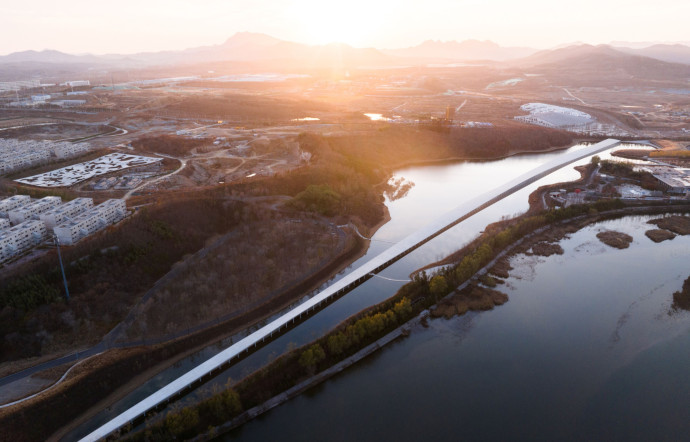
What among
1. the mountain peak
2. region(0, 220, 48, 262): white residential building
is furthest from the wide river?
the mountain peak

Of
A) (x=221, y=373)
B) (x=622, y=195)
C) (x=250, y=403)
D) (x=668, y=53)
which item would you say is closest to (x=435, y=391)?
(x=250, y=403)

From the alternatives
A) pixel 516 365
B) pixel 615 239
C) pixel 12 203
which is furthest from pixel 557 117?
pixel 12 203

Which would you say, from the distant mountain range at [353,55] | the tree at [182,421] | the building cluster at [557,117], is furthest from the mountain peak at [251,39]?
the tree at [182,421]

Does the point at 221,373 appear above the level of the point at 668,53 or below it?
below

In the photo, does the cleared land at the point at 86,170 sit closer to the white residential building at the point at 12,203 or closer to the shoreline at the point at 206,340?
the white residential building at the point at 12,203

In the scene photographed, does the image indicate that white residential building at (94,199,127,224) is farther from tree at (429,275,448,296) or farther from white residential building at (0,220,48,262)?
tree at (429,275,448,296)

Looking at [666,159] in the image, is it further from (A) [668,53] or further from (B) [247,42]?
(B) [247,42]

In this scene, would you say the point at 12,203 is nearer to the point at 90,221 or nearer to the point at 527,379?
the point at 90,221
